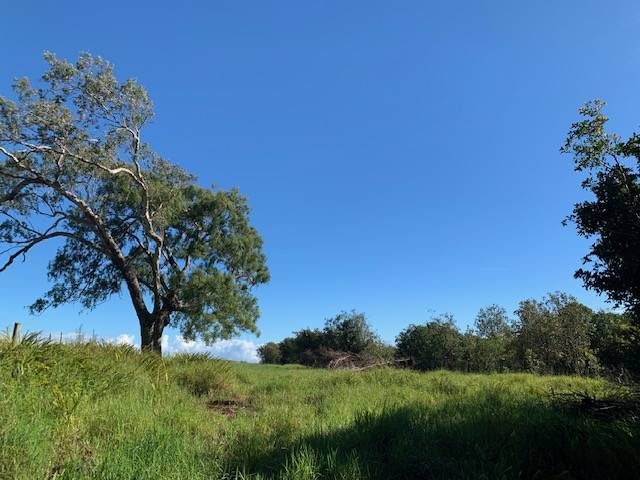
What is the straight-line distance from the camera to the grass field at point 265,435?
460cm

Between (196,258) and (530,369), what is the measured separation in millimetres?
19228

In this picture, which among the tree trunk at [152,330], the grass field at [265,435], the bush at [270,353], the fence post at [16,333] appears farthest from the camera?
the bush at [270,353]

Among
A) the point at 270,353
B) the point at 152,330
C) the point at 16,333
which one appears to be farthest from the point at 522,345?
the point at 270,353

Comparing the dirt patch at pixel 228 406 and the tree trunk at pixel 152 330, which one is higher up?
the tree trunk at pixel 152 330

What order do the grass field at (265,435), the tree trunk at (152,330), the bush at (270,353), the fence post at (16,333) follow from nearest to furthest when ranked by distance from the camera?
the grass field at (265,435)
the fence post at (16,333)
the tree trunk at (152,330)
the bush at (270,353)

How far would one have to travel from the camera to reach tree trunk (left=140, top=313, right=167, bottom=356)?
2212 cm

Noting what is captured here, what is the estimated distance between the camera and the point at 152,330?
885 inches

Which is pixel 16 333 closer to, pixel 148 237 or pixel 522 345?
pixel 148 237

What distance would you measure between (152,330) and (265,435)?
1778 centimetres

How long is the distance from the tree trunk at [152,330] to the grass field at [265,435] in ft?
44.0

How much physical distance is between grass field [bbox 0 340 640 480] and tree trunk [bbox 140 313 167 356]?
13418 millimetres

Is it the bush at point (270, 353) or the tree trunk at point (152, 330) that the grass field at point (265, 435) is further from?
the bush at point (270, 353)

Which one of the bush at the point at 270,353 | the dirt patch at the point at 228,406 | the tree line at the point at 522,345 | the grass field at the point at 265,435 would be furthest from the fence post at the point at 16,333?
the bush at the point at 270,353

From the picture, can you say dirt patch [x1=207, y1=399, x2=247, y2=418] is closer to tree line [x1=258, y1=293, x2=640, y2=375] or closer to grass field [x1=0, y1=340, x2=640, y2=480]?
grass field [x1=0, y1=340, x2=640, y2=480]
